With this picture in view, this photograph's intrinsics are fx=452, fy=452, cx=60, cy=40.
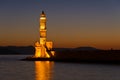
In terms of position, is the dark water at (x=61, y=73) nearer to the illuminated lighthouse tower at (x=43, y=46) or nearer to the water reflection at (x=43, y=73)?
the water reflection at (x=43, y=73)

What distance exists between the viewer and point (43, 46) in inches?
3022

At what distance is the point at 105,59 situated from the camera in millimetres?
76000

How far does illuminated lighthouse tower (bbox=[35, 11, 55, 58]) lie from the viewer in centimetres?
7669

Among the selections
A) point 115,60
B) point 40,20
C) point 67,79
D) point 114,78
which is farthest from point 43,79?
point 40,20

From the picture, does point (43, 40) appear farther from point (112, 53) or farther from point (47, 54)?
point (112, 53)

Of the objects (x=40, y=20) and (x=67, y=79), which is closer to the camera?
(x=67, y=79)

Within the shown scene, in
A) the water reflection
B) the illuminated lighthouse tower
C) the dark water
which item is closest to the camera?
the dark water

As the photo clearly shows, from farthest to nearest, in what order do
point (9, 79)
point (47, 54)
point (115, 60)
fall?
point (47, 54) < point (115, 60) < point (9, 79)

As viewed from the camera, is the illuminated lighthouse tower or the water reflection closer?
the water reflection

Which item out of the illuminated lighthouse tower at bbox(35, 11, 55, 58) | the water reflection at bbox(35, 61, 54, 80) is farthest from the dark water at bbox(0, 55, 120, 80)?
the illuminated lighthouse tower at bbox(35, 11, 55, 58)

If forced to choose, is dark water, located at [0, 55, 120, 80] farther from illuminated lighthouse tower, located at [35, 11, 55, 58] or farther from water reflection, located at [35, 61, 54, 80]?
illuminated lighthouse tower, located at [35, 11, 55, 58]

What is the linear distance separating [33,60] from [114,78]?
42404 mm

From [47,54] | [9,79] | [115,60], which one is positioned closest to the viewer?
[9,79]

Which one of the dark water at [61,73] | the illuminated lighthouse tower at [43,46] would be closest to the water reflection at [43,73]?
the dark water at [61,73]
